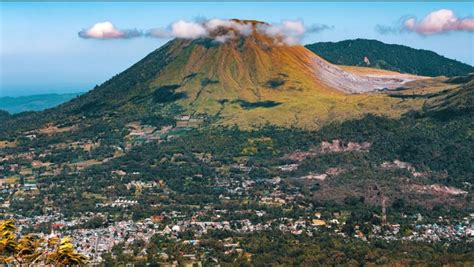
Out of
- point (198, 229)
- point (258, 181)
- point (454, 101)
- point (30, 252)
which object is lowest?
point (258, 181)

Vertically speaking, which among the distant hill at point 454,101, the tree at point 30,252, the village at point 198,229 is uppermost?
the tree at point 30,252

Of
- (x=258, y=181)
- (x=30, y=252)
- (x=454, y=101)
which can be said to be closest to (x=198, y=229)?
(x=258, y=181)

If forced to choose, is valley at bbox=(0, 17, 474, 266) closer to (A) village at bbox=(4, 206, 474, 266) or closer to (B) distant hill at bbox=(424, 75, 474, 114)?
(A) village at bbox=(4, 206, 474, 266)

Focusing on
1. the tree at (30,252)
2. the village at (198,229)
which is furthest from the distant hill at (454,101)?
the tree at (30,252)

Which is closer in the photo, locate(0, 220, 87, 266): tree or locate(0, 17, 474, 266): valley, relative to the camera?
locate(0, 220, 87, 266): tree

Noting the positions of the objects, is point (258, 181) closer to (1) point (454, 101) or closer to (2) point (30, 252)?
(1) point (454, 101)

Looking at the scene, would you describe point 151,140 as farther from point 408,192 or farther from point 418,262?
point 418,262

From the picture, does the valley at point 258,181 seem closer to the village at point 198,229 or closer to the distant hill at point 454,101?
the village at point 198,229

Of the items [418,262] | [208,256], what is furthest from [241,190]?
[418,262]

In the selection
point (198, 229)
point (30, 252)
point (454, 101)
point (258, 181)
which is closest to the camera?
point (30, 252)

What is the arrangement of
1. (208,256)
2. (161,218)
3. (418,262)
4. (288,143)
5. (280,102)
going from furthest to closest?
(280,102) → (288,143) → (161,218) → (208,256) → (418,262)

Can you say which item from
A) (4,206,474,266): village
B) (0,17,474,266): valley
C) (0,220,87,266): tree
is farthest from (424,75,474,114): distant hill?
(0,220,87,266): tree
